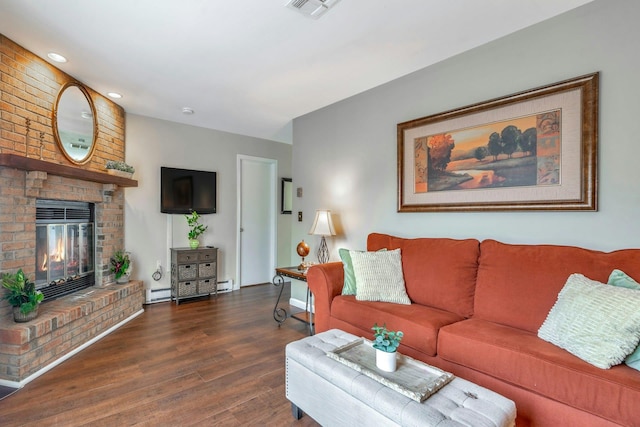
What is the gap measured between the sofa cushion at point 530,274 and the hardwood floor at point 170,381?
1345mm

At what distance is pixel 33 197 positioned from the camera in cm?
253

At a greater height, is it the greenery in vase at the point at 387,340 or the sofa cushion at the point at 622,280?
the sofa cushion at the point at 622,280

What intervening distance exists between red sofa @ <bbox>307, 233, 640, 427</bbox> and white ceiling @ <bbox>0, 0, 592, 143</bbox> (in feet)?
4.98

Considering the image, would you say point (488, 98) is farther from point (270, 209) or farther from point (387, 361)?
point (270, 209)

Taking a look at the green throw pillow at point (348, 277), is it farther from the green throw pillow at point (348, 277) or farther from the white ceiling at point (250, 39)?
the white ceiling at point (250, 39)

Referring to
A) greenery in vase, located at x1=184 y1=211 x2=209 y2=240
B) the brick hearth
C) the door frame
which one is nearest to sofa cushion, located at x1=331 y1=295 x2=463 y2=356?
the brick hearth

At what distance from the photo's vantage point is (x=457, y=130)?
8.39 ft

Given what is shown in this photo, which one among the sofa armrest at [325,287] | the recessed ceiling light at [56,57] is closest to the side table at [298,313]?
the sofa armrest at [325,287]

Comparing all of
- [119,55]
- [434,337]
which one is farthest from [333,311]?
[119,55]

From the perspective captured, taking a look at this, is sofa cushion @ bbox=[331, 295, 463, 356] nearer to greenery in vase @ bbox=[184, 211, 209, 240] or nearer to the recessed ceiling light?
greenery in vase @ bbox=[184, 211, 209, 240]

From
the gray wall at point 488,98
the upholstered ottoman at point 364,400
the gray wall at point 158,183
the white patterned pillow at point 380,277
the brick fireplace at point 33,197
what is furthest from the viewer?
the gray wall at point 158,183

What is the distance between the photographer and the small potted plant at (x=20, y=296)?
2.22 m

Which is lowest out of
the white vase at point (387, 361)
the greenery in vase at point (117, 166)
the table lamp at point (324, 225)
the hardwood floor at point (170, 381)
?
the hardwood floor at point (170, 381)

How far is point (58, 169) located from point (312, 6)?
94.9 inches
